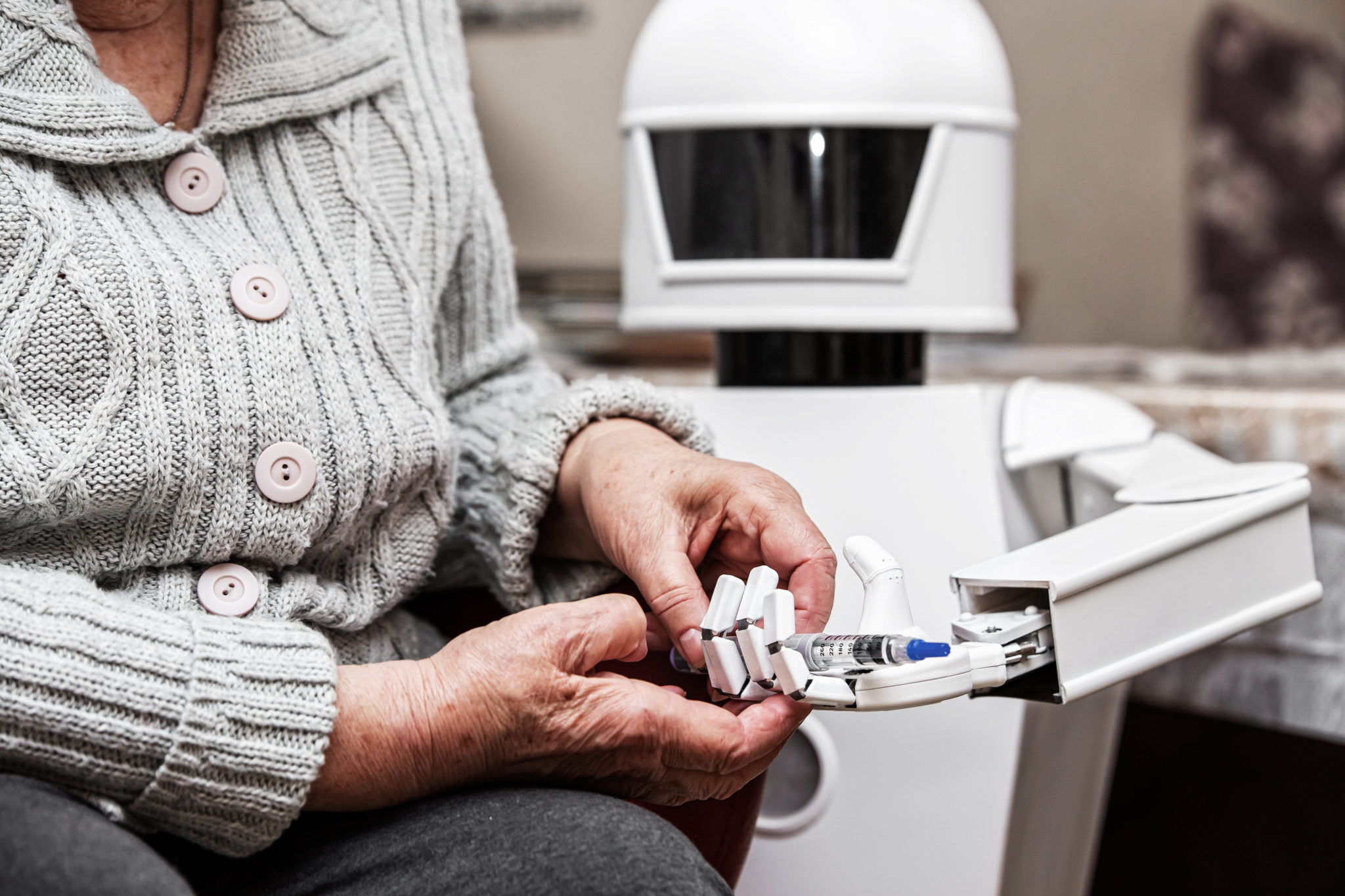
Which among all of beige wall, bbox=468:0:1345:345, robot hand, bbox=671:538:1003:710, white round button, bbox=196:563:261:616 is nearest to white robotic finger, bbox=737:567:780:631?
robot hand, bbox=671:538:1003:710

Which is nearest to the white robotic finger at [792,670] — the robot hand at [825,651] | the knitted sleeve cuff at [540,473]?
Answer: the robot hand at [825,651]

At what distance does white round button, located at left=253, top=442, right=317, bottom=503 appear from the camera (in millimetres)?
454

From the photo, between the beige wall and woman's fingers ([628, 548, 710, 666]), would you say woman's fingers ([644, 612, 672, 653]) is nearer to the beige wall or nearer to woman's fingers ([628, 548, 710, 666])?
woman's fingers ([628, 548, 710, 666])

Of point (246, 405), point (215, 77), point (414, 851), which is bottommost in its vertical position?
point (414, 851)

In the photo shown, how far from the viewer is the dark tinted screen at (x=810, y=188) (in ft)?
2.13

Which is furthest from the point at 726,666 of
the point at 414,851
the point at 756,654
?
the point at 414,851

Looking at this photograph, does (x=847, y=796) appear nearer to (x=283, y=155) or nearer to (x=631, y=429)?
(x=631, y=429)

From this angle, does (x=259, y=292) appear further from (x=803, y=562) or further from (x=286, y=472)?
(x=803, y=562)

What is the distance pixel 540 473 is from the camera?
0.53 meters

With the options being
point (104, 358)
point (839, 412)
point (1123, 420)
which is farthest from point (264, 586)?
point (1123, 420)

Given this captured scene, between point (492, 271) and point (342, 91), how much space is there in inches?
4.9

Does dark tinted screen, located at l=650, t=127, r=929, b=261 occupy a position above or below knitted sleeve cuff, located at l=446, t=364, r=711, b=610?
above

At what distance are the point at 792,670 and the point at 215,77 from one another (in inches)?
14.9

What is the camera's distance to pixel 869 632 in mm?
393
